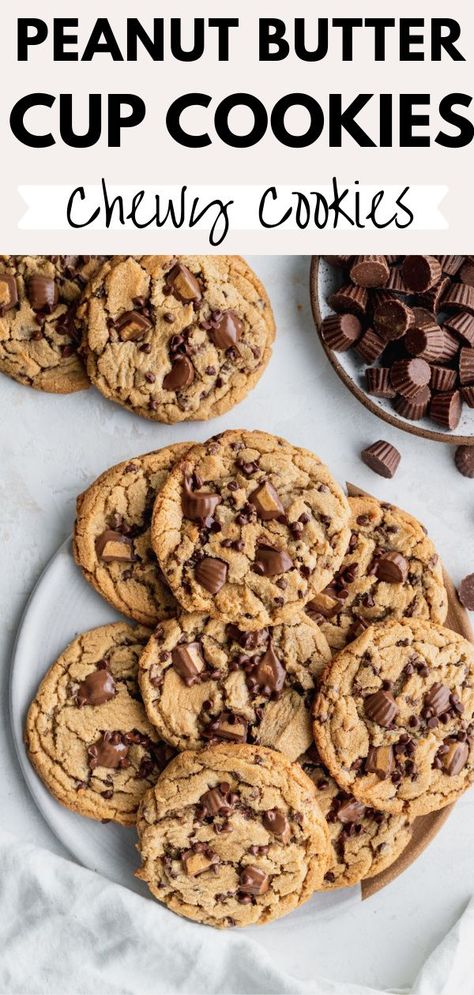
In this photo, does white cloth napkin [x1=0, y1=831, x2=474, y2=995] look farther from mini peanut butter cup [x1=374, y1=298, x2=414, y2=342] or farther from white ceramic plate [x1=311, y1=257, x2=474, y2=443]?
mini peanut butter cup [x1=374, y1=298, x2=414, y2=342]

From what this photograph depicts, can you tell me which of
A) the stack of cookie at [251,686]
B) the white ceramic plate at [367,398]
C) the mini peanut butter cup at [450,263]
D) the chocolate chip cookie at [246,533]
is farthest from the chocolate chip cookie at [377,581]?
the mini peanut butter cup at [450,263]

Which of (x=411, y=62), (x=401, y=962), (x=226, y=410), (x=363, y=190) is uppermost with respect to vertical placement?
(x=411, y=62)

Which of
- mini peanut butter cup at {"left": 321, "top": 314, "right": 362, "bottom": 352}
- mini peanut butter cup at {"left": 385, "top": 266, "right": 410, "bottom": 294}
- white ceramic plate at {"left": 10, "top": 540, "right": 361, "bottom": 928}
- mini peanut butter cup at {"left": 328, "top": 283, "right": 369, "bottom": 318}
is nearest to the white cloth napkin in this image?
white ceramic plate at {"left": 10, "top": 540, "right": 361, "bottom": 928}

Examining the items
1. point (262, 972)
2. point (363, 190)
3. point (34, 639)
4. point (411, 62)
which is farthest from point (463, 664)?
point (411, 62)

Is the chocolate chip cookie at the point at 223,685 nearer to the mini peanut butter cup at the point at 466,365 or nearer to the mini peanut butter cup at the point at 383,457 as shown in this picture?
the mini peanut butter cup at the point at 383,457

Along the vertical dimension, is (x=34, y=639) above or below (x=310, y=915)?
above

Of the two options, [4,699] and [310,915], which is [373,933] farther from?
[4,699]

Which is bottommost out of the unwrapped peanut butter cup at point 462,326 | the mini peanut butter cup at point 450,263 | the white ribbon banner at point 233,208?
the unwrapped peanut butter cup at point 462,326
